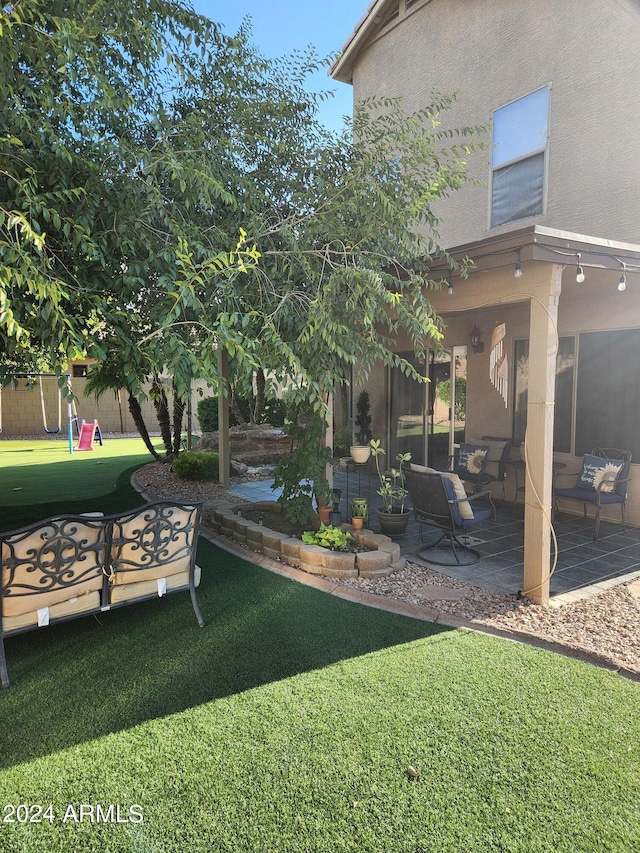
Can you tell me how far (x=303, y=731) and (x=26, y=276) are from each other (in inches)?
114

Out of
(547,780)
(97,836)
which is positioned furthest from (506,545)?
(97,836)

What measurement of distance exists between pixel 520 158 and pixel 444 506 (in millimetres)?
5529

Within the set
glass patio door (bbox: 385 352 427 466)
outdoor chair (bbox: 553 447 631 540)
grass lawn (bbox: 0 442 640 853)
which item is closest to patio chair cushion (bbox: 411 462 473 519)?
grass lawn (bbox: 0 442 640 853)

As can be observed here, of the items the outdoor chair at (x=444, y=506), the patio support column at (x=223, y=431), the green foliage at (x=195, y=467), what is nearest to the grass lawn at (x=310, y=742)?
the outdoor chair at (x=444, y=506)

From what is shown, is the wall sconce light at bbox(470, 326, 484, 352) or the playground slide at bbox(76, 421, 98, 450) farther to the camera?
the playground slide at bbox(76, 421, 98, 450)

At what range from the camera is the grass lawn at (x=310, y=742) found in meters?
2.18

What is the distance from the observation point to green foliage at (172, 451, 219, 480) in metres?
9.59

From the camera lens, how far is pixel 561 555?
555 cm

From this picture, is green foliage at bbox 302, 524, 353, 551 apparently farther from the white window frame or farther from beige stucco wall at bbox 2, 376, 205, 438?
beige stucco wall at bbox 2, 376, 205, 438

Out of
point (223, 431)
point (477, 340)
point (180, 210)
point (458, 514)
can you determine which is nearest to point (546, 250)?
point (458, 514)

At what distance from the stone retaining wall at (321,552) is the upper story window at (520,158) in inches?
211

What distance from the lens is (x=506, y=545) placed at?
596 centimetres

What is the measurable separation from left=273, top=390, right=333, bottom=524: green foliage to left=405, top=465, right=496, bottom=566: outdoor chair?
0.97m

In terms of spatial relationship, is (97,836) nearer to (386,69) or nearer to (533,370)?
(533,370)
